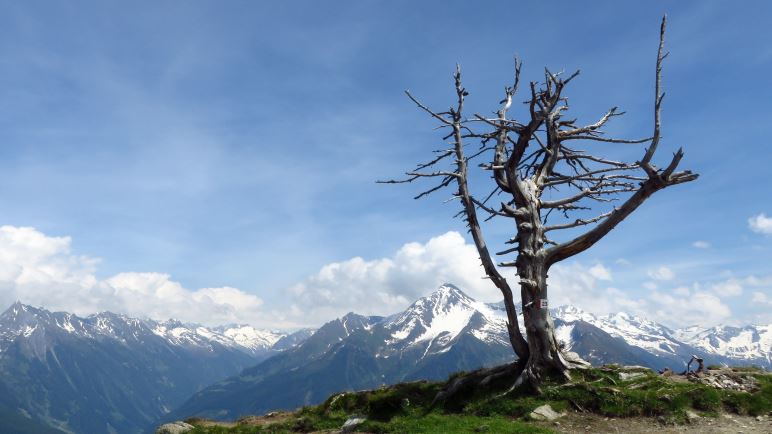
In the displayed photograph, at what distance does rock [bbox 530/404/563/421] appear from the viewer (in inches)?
760

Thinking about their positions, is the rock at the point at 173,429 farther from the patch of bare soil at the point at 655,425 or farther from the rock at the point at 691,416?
the rock at the point at 691,416

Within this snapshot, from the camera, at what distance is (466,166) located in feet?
88.2

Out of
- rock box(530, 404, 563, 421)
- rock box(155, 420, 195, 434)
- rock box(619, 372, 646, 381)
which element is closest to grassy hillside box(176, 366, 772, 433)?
rock box(619, 372, 646, 381)

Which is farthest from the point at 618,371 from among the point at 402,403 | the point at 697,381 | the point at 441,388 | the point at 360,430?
the point at 360,430

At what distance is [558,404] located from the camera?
20.0 meters

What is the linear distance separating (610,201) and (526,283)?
7.62m

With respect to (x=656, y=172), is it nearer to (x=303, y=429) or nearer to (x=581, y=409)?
(x=581, y=409)

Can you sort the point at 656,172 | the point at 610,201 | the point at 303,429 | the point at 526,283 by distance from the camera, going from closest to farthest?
the point at 656,172 < the point at 526,283 < the point at 303,429 < the point at 610,201

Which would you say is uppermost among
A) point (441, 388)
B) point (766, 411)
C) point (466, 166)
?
point (466, 166)

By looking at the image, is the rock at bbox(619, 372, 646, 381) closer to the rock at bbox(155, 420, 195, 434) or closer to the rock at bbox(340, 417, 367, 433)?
the rock at bbox(340, 417, 367, 433)

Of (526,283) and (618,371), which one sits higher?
(526,283)

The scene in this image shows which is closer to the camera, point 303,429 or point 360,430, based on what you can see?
point 360,430

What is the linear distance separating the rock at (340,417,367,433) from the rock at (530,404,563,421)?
23.8 ft

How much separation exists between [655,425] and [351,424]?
1170 cm
